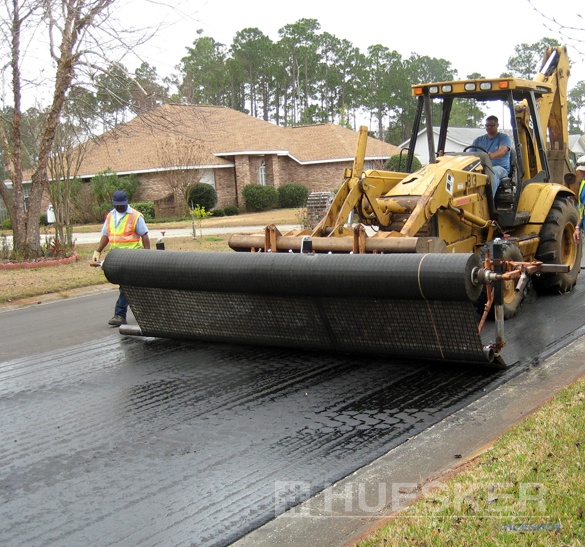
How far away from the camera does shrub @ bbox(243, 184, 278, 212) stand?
141 ft

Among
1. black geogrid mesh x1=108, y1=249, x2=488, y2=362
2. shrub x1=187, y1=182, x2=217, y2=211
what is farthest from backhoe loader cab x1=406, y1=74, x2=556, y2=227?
shrub x1=187, y1=182, x2=217, y2=211

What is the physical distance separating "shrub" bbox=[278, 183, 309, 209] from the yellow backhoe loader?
33681 mm

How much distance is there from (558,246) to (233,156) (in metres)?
34.8

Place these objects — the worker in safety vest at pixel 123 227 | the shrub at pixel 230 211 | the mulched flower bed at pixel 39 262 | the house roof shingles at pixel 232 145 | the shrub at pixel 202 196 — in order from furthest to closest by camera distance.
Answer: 1. the house roof shingles at pixel 232 145
2. the shrub at pixel 230 211
3. the shrub at pixel 202 196
4. the mulched flower bed at pixel 39 262
5. the worker in safety vest at pixel 123 227

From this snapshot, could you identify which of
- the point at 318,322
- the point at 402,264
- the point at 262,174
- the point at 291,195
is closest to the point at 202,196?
the point at 291,195

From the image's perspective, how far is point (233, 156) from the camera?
43.7 m

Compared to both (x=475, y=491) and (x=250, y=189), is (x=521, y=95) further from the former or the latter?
(x=250, y=189)

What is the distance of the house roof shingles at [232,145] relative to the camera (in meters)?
42.5

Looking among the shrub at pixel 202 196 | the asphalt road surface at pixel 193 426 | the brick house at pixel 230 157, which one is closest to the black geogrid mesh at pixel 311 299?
the asphalt road surface at pixel 193 426

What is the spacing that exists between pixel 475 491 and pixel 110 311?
8099mm

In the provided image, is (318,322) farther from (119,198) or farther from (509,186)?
(509,186)

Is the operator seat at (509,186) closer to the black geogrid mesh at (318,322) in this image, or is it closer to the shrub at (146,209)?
the black geogrid mesh at (318,322)

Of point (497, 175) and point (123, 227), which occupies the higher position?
point (497, 175)

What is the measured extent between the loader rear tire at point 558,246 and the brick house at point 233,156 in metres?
29.8
